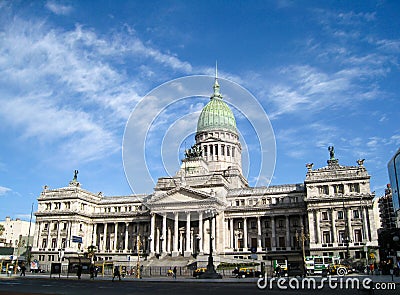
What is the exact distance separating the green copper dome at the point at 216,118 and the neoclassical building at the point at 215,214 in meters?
0.35

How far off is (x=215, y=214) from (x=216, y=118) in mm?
37518

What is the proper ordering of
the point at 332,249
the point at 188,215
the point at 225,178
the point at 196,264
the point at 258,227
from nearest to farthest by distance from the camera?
the point at 196,264, the point at 332,249, the point at 188,215, the point at 258,227, the point at 225,178

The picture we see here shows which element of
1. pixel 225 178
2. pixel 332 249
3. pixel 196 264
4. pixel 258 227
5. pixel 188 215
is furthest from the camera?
pixel 225 178

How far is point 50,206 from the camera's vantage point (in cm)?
10656

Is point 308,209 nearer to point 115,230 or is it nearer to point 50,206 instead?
point 115,230

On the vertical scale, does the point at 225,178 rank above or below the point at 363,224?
above

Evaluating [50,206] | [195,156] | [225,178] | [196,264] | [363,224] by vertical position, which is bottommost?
[196,264]

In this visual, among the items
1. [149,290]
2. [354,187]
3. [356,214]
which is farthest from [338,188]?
[149,290]

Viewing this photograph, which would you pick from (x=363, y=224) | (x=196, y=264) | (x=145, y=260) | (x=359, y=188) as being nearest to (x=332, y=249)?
(x=363, y=224)

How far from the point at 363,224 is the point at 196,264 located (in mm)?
34665

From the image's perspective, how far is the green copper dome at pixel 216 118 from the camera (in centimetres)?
11749

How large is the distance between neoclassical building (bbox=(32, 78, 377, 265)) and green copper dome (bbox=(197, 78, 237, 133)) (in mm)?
354

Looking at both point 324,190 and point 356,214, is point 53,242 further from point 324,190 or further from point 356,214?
point 356,214

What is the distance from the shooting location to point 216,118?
4658 inches
